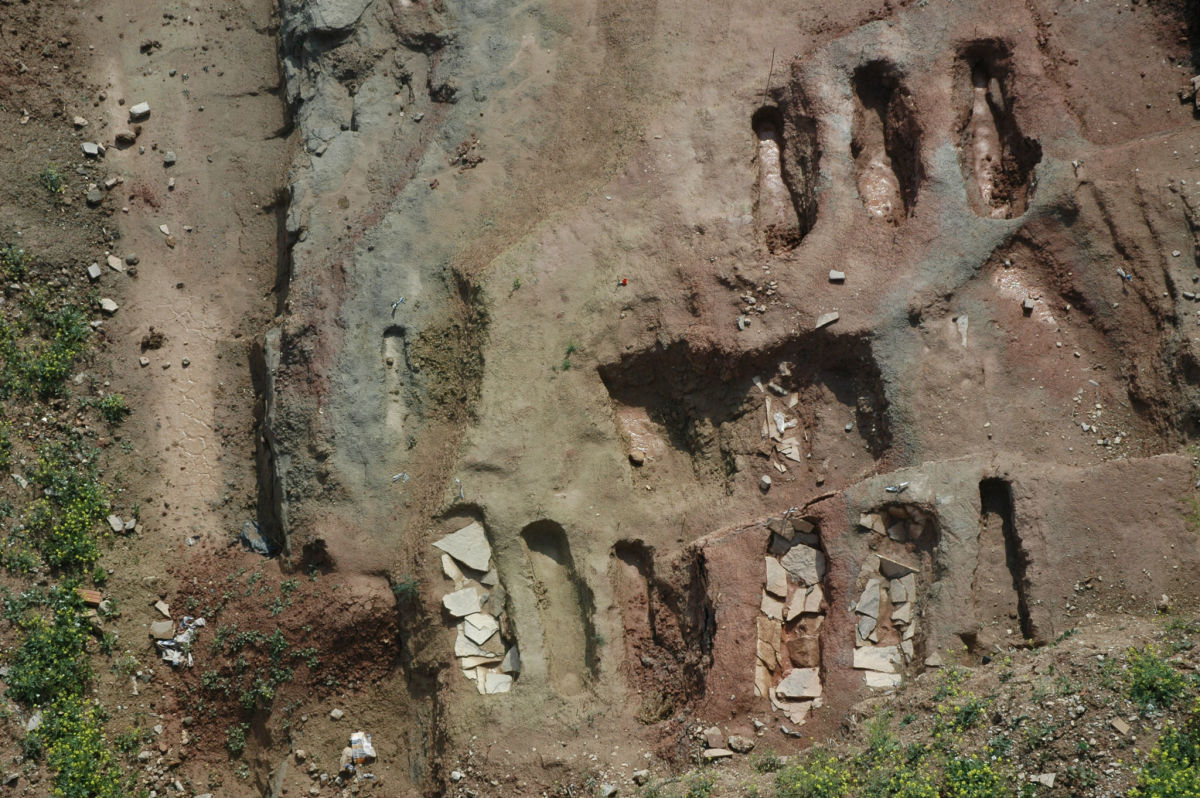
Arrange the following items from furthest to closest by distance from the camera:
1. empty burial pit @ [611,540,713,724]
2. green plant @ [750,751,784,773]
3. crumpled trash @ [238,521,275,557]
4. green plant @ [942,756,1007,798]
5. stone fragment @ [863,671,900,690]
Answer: crumpled trash @ [238,521,275,557] → empty burial pit @ [611,540,713,724] → stone fragment @ [863,671,900,690] → green plant @ [750,751,784,773] → green plant @ [942,756,1007,798]

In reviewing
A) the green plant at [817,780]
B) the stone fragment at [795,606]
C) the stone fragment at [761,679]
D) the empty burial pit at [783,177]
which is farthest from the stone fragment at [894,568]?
the empty burial pit at [783,177]

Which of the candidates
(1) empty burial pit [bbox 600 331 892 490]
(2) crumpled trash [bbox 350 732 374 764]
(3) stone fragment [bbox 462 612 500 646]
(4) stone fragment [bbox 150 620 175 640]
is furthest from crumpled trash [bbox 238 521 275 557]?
(1) empty burial pit [bbox 600 331 892 490]

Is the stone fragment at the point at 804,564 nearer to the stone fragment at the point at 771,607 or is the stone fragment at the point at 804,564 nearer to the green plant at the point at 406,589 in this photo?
the stone fragment at the point at 771,607

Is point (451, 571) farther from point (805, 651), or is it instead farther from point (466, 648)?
point (805, 651)

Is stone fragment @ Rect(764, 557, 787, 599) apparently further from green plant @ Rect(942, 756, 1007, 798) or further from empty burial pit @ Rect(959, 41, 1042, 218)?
empty burial pit @ Rect(959, 41, 1042, 218)

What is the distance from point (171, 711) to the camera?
12.2 m

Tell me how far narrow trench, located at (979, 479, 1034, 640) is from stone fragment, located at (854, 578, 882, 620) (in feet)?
3.98

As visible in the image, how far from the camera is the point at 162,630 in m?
12.3

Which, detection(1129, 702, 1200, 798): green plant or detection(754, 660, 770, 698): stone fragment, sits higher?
detection(754, 660, 770, 698): stone fragment

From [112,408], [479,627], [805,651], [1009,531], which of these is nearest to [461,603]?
[479,627]

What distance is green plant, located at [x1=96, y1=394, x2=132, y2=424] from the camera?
42.8 feet

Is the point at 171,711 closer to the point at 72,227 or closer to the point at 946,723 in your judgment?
the point at 72,227

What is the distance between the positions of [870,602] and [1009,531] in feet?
4.93

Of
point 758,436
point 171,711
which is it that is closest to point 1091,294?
point 758,436
